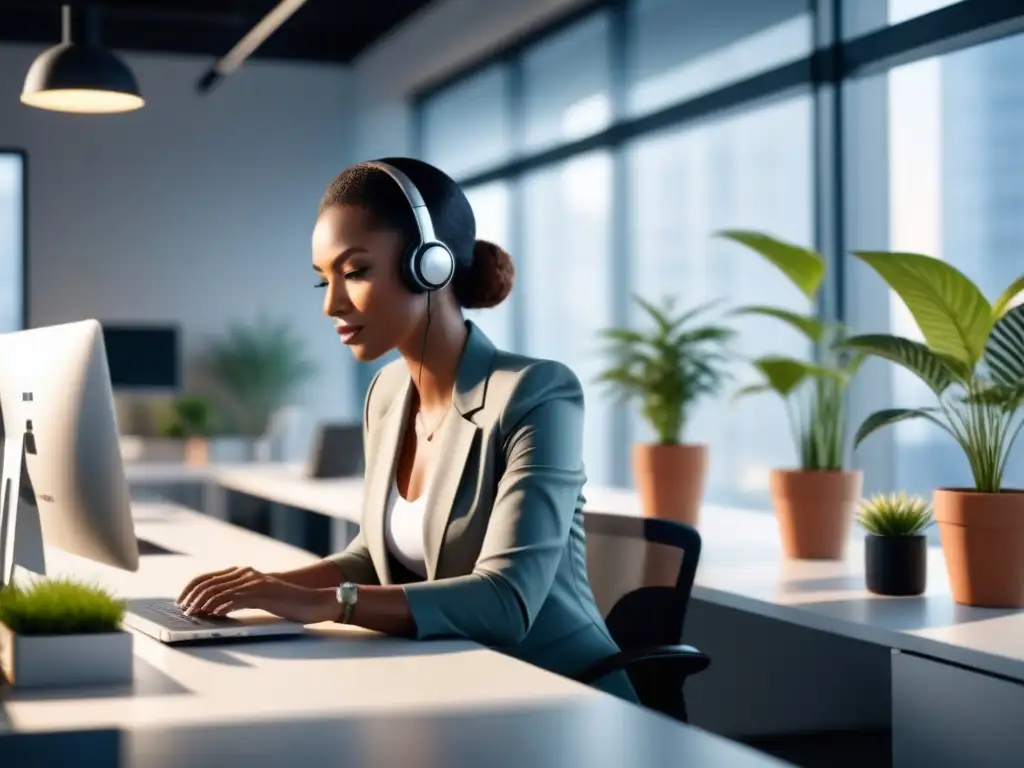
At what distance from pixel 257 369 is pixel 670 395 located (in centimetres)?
521

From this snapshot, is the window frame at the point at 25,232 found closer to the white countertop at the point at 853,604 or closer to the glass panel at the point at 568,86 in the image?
the glass panel at the point at 568,86

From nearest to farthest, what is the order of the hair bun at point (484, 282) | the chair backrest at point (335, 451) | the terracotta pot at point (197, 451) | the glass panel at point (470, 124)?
the hair bun at point (484, 282) < the chair backrest at point (335, 451) < the terracotta pot at point (197, 451) < the glass panel at point (470, 124)

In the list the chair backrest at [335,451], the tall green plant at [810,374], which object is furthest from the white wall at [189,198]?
the tall green plant at [810,374]

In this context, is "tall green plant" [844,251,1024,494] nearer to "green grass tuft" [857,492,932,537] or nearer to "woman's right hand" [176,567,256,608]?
"green grass tuft" [857,492,932,537]

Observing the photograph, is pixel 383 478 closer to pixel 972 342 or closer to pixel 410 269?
pixel 410 269

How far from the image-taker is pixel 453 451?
2.03m

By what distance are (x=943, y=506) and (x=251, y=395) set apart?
659 cm

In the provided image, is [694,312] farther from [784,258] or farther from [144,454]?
[144,454]

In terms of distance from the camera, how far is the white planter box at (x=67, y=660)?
154cm

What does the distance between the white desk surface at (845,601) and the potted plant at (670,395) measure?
0.45 feet

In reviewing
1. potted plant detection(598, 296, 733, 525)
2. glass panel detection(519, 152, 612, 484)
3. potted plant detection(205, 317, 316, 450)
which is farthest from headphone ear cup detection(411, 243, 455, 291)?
potted plant detection(205, 317, 316, 450)

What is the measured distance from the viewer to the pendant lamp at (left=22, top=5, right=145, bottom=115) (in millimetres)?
4742

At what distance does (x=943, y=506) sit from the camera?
2.42m

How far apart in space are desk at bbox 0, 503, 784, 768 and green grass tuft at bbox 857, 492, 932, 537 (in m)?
1.03
